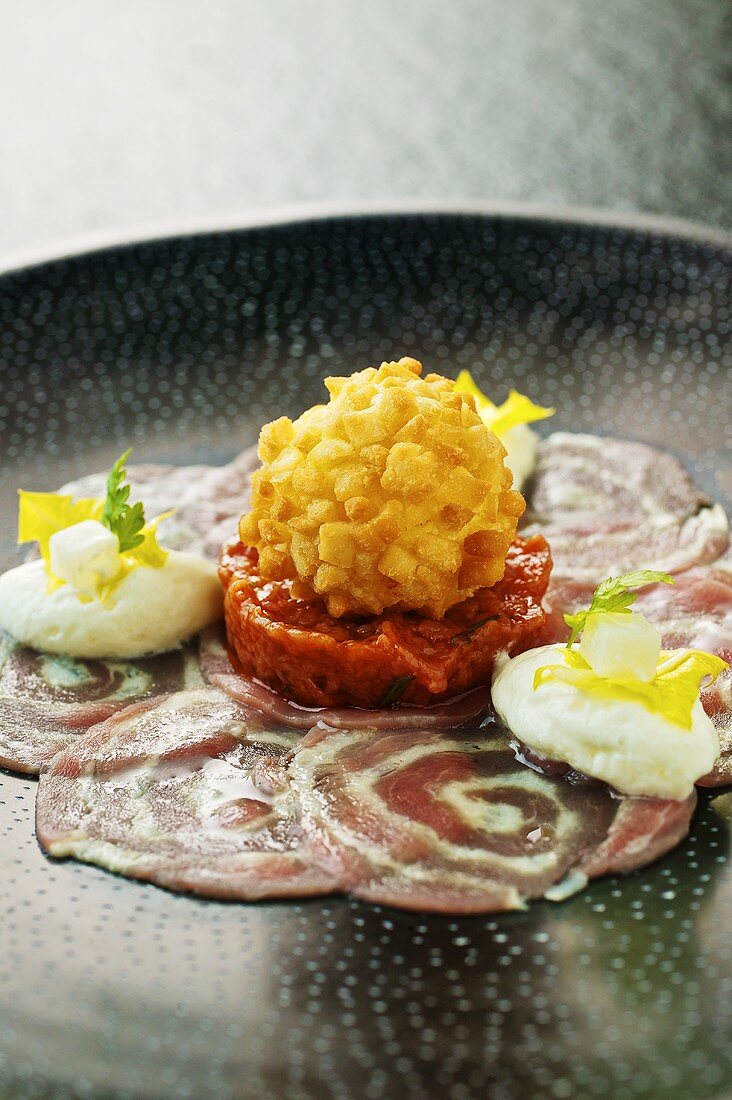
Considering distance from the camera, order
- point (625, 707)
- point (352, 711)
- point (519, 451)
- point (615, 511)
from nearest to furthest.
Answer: point (625, 707)
point (352, 711)
point (615, 511)
point (519, 451)

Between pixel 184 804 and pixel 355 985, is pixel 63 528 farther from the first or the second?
pixel 355 985

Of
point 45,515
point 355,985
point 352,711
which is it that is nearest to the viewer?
point 355,985

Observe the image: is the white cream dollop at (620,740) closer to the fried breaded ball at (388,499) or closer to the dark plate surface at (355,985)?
the dark plate surface at (355,985)

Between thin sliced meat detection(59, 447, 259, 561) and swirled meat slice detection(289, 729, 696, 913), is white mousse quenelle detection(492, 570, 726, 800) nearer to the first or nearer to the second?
swirled meat slice detection(289, 729, 696, 913)

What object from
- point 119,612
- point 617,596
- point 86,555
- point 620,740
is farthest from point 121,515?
point 620,740

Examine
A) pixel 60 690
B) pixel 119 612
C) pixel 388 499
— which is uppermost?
pixel 388 499

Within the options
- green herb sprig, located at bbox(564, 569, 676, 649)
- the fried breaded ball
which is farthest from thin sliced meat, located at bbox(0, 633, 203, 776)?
green herb sprig, located at bbox(564, 569, 676, 649)

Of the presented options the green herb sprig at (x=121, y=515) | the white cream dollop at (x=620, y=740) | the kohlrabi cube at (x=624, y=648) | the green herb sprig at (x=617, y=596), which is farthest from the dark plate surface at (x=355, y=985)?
the green herb sprig at (x=121, y=515)
